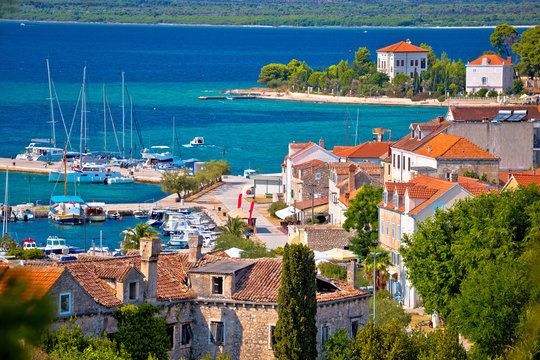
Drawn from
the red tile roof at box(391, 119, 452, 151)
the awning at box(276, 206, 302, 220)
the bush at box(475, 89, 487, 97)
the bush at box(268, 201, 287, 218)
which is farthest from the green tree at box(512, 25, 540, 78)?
the red tile roof at box(391, 119, 452, 151)

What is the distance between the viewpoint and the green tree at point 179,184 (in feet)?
275

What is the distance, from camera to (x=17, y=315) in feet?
10.3

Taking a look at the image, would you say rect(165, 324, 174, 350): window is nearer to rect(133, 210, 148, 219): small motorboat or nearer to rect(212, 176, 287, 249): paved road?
rect(212, 176, 287, 249): paved road

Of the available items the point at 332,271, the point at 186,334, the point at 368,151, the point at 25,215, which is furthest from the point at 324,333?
the point at 25,215

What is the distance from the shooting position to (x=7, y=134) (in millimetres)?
140000

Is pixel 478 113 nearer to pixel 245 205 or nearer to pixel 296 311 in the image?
pixel 245 205

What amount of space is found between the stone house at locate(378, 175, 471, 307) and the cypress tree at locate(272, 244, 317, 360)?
17.3 meters

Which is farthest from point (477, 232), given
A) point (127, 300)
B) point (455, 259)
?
point (127, 300)

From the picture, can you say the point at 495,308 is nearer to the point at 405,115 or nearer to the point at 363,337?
the point at 363,337

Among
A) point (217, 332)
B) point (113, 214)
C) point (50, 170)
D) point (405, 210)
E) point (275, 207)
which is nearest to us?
point (217, 332)

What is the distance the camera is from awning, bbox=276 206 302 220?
66.0m

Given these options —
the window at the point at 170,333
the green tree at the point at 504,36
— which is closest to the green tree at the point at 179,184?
the window at the point at 170,333

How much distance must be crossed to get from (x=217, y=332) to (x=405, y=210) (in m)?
20.7

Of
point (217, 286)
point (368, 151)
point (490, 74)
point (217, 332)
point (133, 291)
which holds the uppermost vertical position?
point (490, 74)
